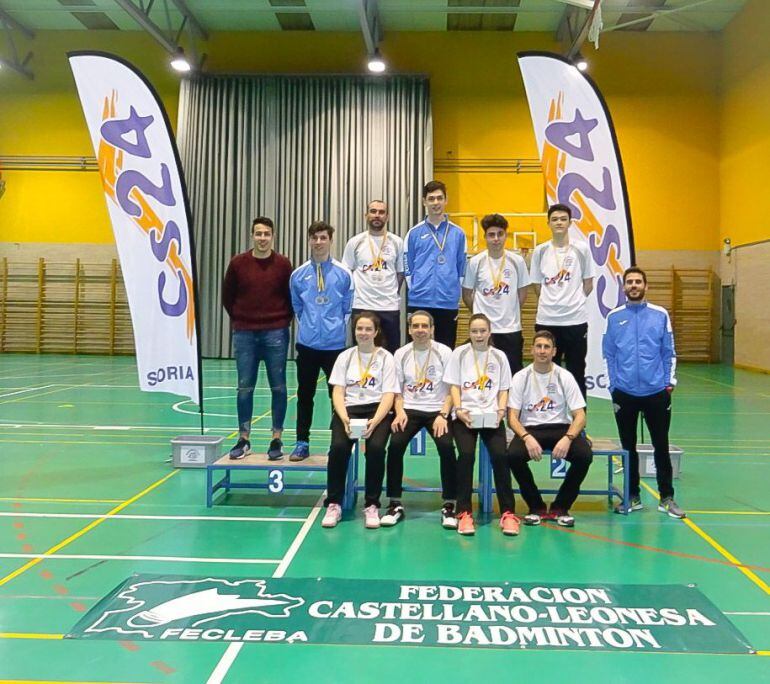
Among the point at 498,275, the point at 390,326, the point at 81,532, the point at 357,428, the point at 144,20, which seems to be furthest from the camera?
the point at 144,20

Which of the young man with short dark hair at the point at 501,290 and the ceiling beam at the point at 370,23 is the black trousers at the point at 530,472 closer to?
the young man with short dark hair at the point at 501,290

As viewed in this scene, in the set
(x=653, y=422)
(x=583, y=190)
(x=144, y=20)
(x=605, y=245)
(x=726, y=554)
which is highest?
(x=144, y=20)

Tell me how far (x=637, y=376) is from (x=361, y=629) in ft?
8.73

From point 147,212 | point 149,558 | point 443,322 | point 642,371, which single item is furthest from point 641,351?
point 147,212

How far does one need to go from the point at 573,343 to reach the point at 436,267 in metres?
1.15

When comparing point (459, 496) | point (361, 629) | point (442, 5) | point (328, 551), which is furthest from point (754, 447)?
point (442, 5)

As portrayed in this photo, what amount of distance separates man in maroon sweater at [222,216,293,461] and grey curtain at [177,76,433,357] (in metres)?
12.2

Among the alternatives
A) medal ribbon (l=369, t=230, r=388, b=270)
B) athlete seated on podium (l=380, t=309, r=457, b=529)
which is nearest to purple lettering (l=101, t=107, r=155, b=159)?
medal ribbon (l=369, t=230, r=388, b=270)

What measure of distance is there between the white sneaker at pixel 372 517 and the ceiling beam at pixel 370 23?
12.6 metres

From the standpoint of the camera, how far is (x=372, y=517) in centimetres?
422

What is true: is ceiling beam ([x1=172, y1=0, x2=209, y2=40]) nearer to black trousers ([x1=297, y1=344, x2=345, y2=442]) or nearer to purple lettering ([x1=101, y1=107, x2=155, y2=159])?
purple lettering ([x1=101, y1=107, x2=155, y2=159])

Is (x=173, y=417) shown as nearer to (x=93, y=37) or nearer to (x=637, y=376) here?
(x=637, y=376)

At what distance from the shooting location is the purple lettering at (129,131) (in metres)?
5.43

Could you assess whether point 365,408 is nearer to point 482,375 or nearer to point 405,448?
point 405,448
